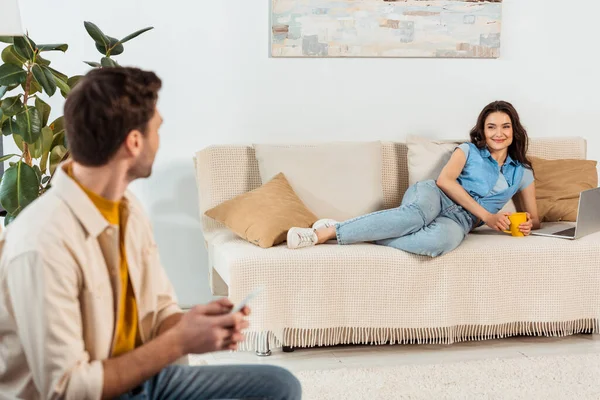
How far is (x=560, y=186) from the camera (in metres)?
3.80

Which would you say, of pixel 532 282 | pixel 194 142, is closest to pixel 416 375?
pixel 532 282

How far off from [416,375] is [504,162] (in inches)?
47.5

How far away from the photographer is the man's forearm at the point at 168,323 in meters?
1.57

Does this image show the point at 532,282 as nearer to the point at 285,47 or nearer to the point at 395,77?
the point at 395,77

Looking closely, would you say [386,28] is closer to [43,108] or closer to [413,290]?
[413,290]

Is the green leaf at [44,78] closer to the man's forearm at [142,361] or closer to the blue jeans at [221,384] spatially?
the blue jeans at [221,384]

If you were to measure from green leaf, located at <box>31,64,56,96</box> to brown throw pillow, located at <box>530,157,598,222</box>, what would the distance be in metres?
2.18

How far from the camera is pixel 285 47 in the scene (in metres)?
3.90

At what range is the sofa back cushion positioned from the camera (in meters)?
3.62

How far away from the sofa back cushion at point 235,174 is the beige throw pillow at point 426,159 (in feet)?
0.27

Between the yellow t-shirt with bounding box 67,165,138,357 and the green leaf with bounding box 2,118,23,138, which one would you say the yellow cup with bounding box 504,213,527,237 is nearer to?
the green leaf with bounding box 2,118,23,138

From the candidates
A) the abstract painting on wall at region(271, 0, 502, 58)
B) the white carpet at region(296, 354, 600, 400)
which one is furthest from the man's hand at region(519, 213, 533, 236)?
the abstract painting on wall at region(271, 0, 502, 58)

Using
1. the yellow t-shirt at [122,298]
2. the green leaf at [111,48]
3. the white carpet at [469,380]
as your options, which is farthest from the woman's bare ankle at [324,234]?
the yellow t-shirt at [122,298]

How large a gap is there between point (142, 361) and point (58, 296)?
0.60 ft
